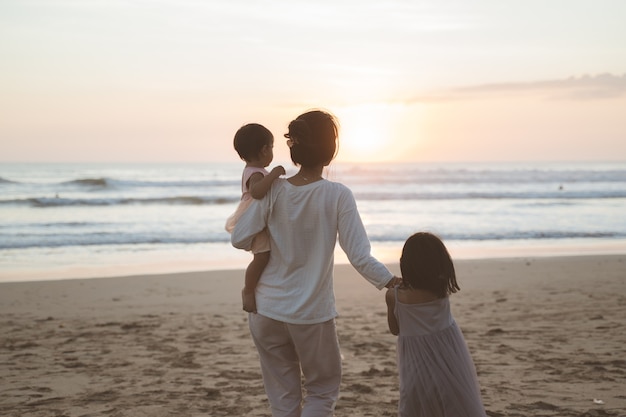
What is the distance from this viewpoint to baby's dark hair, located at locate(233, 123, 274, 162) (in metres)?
3.19

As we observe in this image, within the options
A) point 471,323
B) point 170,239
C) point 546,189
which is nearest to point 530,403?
point 471,323

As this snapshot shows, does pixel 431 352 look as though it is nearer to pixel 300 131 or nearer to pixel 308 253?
pixel 308 253

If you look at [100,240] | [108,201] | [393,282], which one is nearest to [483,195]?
[108,201]

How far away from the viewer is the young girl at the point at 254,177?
3115 millimetres

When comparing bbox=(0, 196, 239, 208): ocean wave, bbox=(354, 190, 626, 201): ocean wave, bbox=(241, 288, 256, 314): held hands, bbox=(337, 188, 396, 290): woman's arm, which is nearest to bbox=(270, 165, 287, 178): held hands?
bbox=(337, 188, 396, 290): woman's arm

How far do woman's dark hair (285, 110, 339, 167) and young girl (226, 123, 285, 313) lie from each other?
4.8 inches

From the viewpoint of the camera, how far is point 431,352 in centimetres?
330

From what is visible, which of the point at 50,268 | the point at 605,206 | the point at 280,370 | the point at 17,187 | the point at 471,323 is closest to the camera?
the point at 280,370

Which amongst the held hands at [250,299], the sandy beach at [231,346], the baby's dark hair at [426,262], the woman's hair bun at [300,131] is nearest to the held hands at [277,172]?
the woman's hair bun at [300,131]

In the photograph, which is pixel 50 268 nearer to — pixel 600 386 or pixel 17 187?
pixel 600 386

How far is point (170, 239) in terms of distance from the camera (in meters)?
16.6

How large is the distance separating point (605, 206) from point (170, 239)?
16.8 m

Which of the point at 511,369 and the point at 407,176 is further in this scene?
the point at 407,176

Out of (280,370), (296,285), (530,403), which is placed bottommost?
(530,403)
